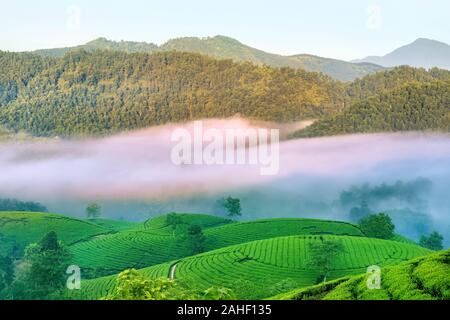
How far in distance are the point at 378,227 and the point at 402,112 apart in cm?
2379

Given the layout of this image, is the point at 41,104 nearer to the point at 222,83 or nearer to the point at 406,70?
the point at 222,83

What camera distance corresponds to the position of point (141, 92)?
90.5 meters

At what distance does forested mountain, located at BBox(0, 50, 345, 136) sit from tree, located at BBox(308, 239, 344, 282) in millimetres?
42100

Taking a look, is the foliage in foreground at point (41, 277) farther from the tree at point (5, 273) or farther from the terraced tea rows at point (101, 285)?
the tree at point (5, 273)

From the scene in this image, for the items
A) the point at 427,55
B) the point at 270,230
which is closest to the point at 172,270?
the point at 270,230

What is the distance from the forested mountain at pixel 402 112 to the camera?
67375 mm

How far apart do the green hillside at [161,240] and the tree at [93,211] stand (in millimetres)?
9407

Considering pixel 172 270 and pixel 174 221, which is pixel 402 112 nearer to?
pixel 174 221

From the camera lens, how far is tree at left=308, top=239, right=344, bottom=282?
118 feet

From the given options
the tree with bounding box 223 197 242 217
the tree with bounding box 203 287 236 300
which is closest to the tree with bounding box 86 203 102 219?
the tree with bounding box 223 197 242 217

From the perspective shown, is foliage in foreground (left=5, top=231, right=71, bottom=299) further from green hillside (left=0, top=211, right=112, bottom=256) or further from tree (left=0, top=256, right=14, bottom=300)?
green hillside (left=0, top=211, right=112, bottom=256)

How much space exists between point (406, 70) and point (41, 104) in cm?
5797

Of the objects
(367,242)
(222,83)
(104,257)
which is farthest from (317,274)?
(222,83)

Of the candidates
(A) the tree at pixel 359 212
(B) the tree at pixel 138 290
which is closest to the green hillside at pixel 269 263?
(A) the tree at pixel 359 212
